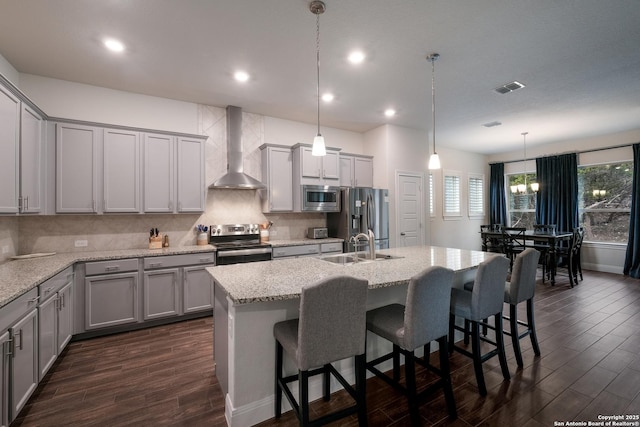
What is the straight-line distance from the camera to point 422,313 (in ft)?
5.70


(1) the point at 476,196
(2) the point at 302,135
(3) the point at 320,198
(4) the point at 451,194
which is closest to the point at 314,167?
(3) the point at 320,198

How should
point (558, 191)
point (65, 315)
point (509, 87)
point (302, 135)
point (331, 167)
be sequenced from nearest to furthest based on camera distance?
point (65, 315)
point (509, 87)
point (331, 167)
point (302, 135)
point (558, 191)

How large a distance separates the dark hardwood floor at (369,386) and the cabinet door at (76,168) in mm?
1486

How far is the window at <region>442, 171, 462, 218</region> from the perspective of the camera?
6.99 m

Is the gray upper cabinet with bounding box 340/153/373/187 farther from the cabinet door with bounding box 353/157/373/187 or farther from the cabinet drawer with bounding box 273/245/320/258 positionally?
the cabinet drawer with bounding box 273/245/320/258

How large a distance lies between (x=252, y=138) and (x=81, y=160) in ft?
7.08

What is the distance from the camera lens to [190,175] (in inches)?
150

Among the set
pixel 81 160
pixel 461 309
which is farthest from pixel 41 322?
pixel 461 309

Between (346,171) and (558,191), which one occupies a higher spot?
(346,171)

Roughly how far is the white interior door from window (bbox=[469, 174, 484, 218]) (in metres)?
2.87

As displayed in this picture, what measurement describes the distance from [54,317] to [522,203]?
30.2ft

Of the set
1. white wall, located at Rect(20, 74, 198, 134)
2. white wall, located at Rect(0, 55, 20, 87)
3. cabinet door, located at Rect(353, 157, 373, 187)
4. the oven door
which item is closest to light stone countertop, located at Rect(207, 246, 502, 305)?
the oven door

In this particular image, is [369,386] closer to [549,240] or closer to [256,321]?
[256,321]

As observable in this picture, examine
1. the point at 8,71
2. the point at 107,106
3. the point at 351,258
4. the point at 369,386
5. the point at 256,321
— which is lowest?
the point at 369,386
